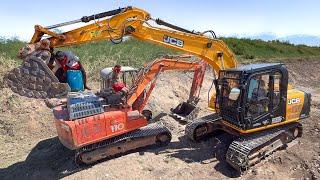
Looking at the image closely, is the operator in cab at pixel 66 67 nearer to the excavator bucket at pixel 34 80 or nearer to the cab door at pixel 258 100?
the excavator bucket at pixel 34 80

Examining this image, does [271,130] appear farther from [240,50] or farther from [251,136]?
[240,50]

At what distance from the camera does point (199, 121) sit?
13.0 metres

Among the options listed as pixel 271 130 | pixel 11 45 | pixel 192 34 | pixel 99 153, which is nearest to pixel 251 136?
pixel 271 130

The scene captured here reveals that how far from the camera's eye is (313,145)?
1243cm

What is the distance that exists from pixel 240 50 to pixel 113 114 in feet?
62.2

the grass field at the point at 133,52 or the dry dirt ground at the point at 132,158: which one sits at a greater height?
the grass field at the point at 133,52

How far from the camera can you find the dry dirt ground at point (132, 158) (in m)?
11.2

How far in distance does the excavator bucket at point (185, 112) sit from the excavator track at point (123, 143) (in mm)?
2130

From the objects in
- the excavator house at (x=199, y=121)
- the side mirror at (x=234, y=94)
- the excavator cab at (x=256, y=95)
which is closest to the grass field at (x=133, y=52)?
the excavator house at (x=199, y=121)

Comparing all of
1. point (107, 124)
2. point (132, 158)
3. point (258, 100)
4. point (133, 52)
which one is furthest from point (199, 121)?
point (133, 52)

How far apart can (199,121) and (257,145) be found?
2.33 m

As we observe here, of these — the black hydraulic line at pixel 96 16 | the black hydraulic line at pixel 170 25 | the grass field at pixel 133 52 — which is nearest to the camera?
the black hydraulic line at pixel 96 16

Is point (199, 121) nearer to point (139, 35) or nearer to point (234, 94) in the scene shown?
point (234, 94)

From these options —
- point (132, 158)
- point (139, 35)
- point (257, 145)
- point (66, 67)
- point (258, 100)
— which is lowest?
point (132, 158)
